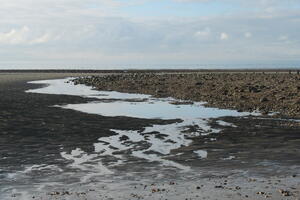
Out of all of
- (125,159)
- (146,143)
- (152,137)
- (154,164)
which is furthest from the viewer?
(152,137)

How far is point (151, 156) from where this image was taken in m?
17.9

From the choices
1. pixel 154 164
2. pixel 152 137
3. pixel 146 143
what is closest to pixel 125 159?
pixel 154 164

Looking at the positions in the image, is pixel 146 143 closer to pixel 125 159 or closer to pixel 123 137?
pixel 123 137

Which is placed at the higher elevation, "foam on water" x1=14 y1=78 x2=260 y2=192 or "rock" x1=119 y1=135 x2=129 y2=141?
"foam on water" x1=14 y1=78 x2=260 y2=192

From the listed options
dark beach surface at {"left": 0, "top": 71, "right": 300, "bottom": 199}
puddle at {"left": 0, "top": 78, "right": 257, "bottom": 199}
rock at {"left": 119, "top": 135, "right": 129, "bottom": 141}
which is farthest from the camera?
rock at {"left": 119, "top": 135, "right": 129, "bottom": 141}

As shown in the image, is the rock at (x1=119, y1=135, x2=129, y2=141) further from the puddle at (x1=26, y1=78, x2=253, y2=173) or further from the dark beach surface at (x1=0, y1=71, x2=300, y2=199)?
the dark beach surface at (x1=0, y1=71, x2=300, y2=199)

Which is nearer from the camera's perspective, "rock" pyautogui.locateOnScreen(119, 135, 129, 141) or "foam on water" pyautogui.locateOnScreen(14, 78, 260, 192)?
"foam on water" pyautogui.locateOnScreen(14, 78, 260, 192)

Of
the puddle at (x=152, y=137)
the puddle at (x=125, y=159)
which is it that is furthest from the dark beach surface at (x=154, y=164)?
the puddle at (x=152, y=137)

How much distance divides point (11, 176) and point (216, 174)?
21.2 ft

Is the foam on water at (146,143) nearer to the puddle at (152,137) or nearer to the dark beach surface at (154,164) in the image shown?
the puddle at (152,137)

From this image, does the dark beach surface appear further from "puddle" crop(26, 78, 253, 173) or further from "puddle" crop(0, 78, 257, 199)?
"puddle" crop(26, 78, 253, 173)

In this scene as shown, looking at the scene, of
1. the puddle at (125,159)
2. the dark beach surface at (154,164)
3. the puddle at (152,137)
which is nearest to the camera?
the dark beach surface at (154,164)

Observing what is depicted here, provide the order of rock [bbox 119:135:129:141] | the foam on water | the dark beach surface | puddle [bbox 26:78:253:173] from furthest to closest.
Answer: rock [bbox 119:135:129:141] < puddle [bbox 26:78:253:173] < the foam on water < the dark beach surface

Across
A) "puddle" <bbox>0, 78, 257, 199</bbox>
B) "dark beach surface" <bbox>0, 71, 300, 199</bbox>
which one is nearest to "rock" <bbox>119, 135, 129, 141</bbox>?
"puddle" <bbox>0, 78, 257, 199</bbox>
